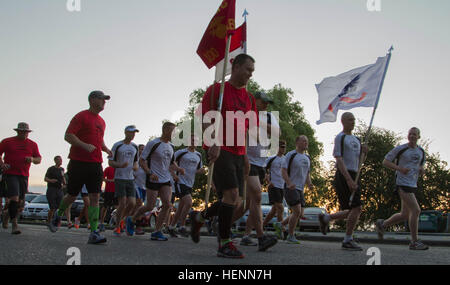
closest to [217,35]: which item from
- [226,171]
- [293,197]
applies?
[226,171]

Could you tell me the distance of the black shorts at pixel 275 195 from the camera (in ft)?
35.7

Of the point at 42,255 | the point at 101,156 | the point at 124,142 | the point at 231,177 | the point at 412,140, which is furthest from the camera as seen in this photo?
the point at 124,142

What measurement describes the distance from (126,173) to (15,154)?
2.44 m

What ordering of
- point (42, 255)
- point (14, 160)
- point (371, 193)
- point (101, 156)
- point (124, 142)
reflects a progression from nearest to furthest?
point (42, 255), point (101, 156), point (14, 160), point (124, 142), point (371, 193)

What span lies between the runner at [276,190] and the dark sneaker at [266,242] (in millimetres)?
3942

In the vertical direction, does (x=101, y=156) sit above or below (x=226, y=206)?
above

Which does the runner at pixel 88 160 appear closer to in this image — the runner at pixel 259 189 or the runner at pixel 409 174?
the runner at pixel 259 189

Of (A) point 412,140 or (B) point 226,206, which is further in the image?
(A) point 412,140

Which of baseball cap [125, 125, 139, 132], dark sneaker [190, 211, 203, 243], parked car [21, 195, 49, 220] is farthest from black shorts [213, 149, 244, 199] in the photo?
parked car [21, 195, 49, 220]

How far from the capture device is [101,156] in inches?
283

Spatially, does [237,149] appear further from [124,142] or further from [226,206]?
[124,142]

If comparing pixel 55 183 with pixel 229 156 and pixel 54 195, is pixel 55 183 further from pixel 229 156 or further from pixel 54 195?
pixel 229 156
